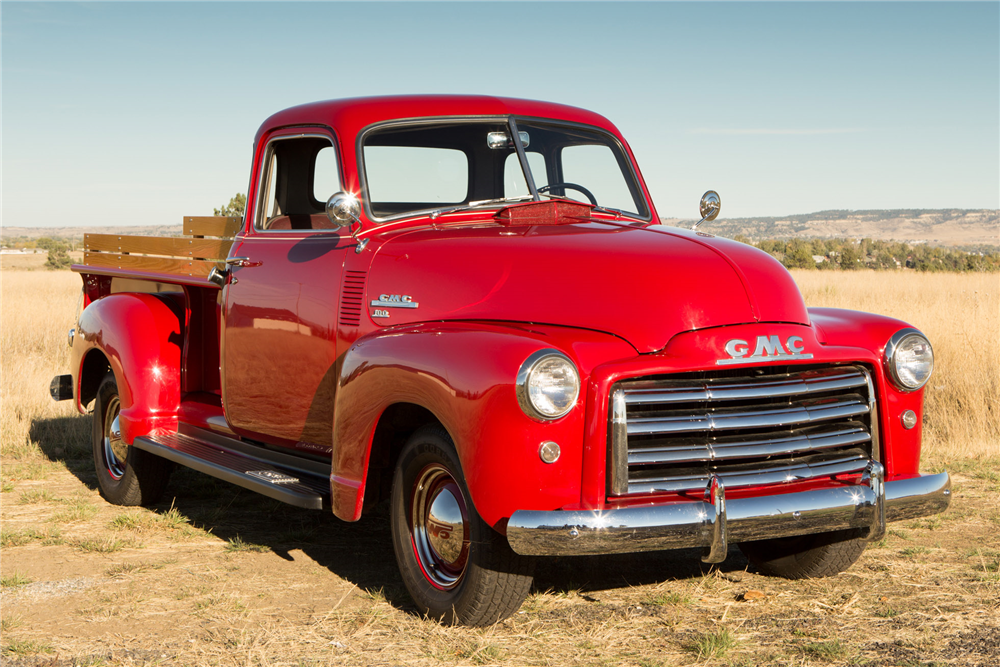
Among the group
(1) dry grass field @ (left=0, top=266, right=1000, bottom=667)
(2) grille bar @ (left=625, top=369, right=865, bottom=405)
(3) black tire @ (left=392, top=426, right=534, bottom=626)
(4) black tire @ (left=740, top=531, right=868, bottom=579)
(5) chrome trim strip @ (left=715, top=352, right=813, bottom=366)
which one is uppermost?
(5) chrome trim strip @ (left=715, top=352, right=813, bottom=366)

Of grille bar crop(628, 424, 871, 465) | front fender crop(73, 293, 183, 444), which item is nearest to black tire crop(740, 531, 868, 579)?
grille bar crop(628, 424, 871, 465)

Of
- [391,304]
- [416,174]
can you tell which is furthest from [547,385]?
[416,174]

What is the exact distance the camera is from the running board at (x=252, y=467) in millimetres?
4032

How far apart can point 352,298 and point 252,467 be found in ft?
3.44

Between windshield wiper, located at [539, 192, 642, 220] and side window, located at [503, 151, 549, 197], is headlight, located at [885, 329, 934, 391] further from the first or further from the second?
side window, located at [503, 151, 549, 197]

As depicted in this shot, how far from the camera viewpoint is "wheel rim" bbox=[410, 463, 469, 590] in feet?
11.3

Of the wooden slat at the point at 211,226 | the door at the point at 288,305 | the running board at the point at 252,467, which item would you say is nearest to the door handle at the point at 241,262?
the door at the point at 288,305

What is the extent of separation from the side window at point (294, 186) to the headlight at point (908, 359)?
2706 mm

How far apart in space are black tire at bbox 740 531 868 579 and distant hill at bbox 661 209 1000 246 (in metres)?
74.4

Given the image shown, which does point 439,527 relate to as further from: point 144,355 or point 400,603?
point 144,355

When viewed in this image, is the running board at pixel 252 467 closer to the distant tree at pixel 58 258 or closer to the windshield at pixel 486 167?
the windshield at pixel 486 167

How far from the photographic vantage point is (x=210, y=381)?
575 cm

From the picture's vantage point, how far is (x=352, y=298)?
13.5ft

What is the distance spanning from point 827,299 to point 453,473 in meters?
16.7
